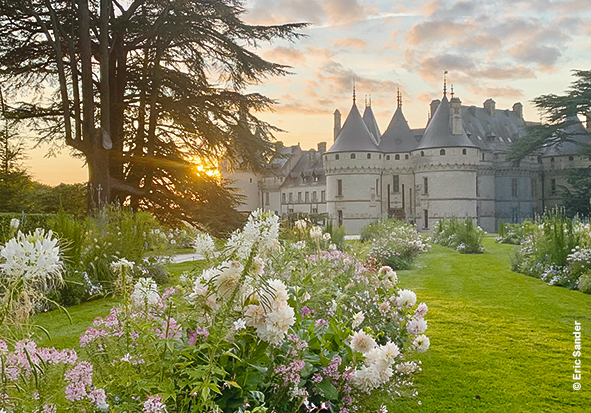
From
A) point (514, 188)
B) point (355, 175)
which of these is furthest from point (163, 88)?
point (514, 188)

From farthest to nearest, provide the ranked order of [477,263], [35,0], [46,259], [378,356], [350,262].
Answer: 1. [35,0]
2. [477,263]
3. [350,262]
4. [378,356]
5. [46,259]

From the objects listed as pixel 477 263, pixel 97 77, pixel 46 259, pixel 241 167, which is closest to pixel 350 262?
pixel 46 259

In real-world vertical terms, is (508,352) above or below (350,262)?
below

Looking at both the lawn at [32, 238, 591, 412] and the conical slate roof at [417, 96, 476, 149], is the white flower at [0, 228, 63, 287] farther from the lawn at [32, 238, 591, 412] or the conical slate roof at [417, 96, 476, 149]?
the conical slate roof at [417, 96, 476, 149]

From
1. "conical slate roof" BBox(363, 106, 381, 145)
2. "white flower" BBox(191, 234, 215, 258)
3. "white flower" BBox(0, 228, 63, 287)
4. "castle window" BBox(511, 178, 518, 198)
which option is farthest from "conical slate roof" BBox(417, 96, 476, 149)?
"white flower" BBox(0, 228, 63, 287)

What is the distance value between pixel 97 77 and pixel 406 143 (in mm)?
25277

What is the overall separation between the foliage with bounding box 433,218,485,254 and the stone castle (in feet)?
40.2

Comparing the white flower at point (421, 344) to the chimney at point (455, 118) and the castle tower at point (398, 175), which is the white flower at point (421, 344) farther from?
the castle tower at point (398, 175)

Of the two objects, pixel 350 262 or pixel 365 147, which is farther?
pixel 365 147

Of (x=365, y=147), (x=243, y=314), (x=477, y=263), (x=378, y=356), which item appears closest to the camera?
(x=243, y=314)

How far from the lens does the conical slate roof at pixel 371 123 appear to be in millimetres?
39625

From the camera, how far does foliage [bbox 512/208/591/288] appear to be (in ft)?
28.7

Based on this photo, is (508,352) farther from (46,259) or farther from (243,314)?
(46,259)

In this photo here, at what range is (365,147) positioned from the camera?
119 feet
